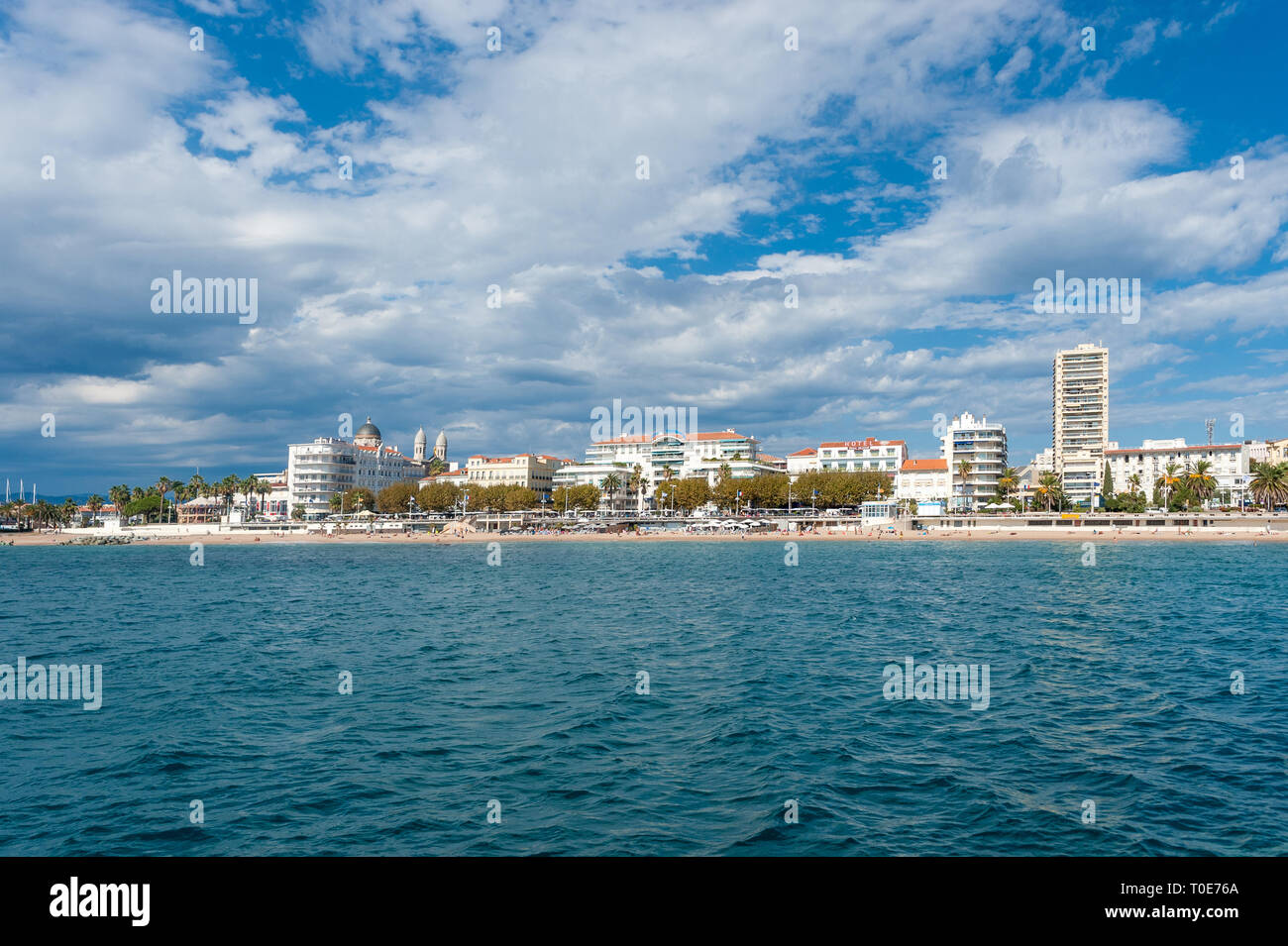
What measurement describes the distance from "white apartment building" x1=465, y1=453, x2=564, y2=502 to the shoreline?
4321 centimetres

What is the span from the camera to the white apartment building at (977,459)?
144125 millimetres

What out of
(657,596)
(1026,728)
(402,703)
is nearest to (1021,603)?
(657,596)

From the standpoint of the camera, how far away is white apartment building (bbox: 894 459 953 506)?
146125 millimetres

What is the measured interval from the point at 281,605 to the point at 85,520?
606 ft

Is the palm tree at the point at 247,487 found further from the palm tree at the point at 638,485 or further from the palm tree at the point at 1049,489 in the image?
the palm tree at the point at 1049,489

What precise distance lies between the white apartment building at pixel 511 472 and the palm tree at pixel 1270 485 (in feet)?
422

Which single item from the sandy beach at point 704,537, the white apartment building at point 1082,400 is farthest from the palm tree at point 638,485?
the white apartment building at point 1082,400

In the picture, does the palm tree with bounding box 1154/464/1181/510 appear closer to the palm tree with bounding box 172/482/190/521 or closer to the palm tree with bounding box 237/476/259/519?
the palm tree with bounding box 237/476/259/519

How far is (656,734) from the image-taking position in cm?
1611

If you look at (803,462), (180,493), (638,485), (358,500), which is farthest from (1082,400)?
(180,493)

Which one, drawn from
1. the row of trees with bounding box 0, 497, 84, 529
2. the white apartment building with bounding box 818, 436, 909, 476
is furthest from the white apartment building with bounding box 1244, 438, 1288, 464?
the row of trees with bounding box 0, 497, 84, 529
